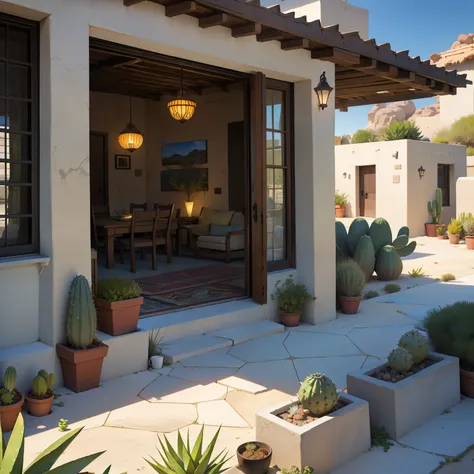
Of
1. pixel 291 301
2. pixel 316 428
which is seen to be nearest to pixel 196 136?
pixel 291 301

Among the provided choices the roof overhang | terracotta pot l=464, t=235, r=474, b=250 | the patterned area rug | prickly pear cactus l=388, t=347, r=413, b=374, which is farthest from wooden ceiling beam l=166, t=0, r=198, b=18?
terracotta pot l=464, t=235, r=474, b=250

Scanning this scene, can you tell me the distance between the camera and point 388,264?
9305 mm

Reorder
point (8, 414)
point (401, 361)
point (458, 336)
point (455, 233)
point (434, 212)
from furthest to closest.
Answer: point (434, 212) < point (455, 233) < point (458, 336) < point (401, 361) < point (8, 414)

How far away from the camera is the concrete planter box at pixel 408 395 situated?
3.48 m

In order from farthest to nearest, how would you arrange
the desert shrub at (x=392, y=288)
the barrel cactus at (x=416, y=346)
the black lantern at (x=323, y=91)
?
1. the desert shrub at (x=392, y=288)
2. the black lantern at (x=323, y=91)
3. the barrel cactus at (x=416, y=346)

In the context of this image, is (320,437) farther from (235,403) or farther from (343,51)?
(343,51)

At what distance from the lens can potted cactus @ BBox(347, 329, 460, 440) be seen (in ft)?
11.5

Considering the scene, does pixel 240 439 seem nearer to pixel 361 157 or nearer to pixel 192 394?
pixel 192 394

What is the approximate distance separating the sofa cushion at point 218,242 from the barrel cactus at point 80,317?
4.89 metres

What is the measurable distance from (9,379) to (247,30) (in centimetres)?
359

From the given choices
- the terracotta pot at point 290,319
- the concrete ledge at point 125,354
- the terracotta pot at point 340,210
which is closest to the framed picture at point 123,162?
the terracotta pot at point 290,319

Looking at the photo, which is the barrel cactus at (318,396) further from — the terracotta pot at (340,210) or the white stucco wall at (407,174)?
the terracotta pot at (340,210)

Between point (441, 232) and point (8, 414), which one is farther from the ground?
point (441, 232)

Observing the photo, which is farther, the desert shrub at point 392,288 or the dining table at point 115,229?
the desert shrub at point 392,288
